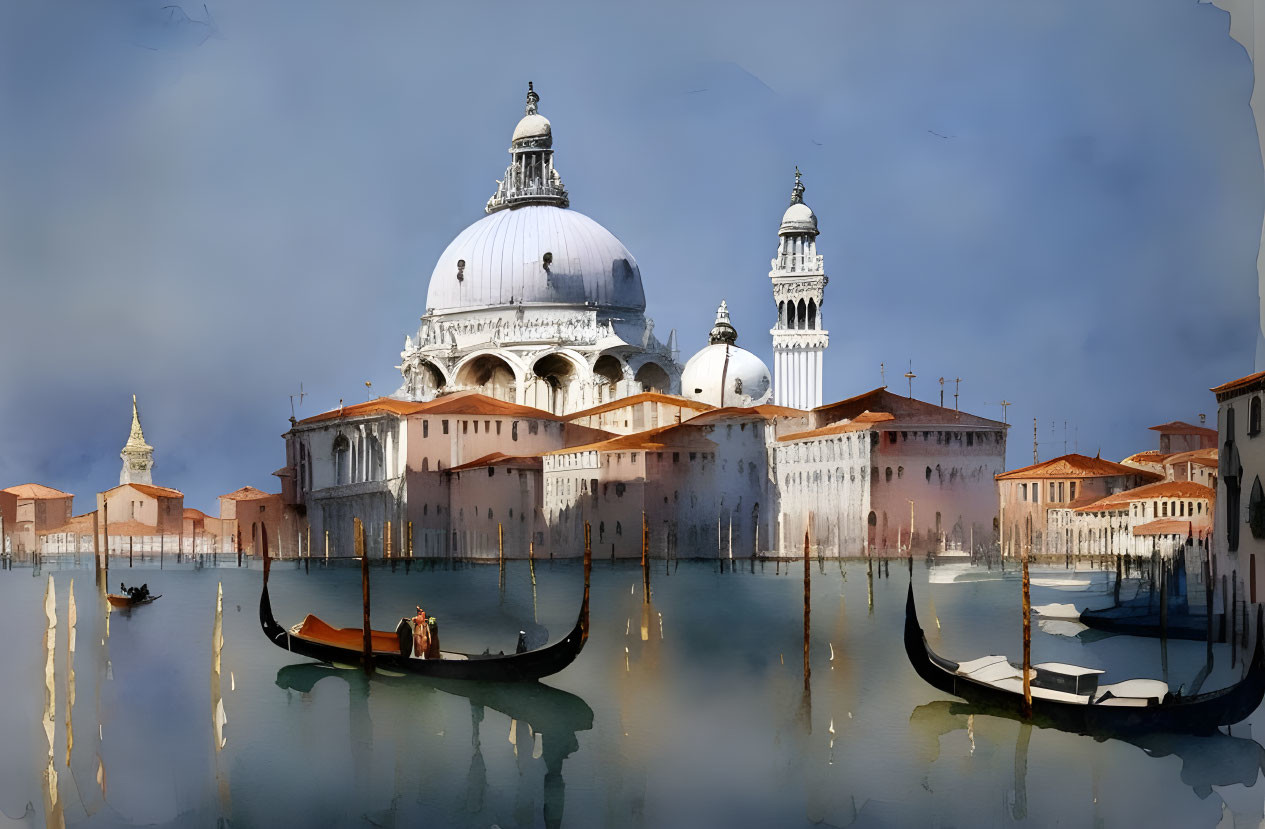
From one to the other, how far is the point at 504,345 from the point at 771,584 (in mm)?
6909

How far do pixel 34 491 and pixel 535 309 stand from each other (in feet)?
29.4

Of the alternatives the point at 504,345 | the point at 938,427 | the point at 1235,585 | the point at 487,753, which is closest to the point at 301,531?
the point at 504,345

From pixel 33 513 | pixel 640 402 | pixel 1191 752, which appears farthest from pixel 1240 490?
pixel 640 402

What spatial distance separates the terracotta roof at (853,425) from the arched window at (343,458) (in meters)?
4.74

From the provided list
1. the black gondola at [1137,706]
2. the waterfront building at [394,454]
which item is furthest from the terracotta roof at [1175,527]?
the waterfront building at [394,454]

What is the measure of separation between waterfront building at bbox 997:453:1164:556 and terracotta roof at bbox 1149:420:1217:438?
0.73 metres

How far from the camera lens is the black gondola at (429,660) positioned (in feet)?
37.2

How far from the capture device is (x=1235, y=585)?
10273 mm

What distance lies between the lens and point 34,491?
1384 cm

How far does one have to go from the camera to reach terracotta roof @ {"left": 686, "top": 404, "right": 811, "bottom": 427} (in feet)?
56.5

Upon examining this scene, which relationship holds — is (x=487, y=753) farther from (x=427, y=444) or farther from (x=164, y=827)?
(x=427, y=444)

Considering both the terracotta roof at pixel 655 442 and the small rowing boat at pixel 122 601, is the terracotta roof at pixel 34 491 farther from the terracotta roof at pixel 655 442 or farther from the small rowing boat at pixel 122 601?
the terracotta roof at pixel 655 442

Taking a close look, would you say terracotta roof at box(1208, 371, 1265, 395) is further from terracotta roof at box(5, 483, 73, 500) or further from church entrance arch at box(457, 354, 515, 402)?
church entrance arch at box(457, 354, 515, 402)

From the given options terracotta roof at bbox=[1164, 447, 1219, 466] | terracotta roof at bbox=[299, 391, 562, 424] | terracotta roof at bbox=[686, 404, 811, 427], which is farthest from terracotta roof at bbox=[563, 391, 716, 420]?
terracotta roof at bbox=[1164, 447, 1219, 466]
